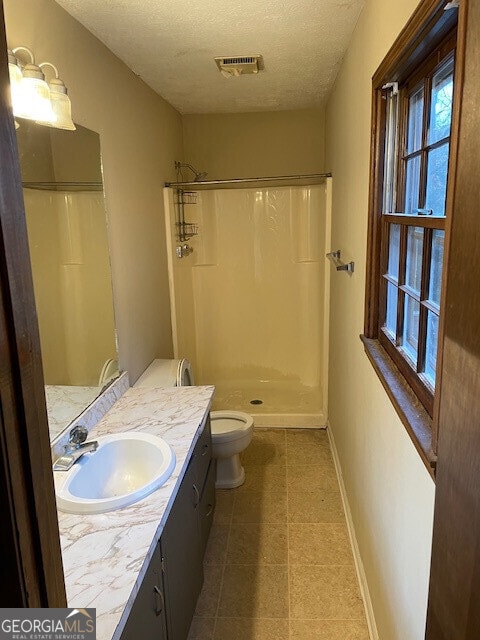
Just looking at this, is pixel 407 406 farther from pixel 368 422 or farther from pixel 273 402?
pixel 273 402

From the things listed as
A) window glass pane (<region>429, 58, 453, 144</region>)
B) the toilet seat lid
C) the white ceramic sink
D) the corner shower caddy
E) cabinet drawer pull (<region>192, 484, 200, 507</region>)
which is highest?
window glass pane (<region>429, 58, 453, 144</region>)

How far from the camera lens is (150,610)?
1.27m

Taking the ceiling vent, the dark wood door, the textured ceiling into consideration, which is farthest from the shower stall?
the dark wood door

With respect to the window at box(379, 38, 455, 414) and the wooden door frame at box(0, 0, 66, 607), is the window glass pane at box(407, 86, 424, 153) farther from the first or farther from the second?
the wooden door frame at box(0, 0, 66, 607)

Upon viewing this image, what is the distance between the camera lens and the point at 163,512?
1339mm

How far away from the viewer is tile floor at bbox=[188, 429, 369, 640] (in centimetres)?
188

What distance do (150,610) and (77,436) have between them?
0.67m

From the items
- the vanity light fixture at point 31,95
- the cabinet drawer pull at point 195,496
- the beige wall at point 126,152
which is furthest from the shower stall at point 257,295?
the vanity light fixture at point 31,95

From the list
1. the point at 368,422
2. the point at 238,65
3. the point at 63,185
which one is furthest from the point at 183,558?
the point at 238,65

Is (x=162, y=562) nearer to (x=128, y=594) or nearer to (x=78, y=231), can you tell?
(x=128, y=594)

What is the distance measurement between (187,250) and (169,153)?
0.75 metres

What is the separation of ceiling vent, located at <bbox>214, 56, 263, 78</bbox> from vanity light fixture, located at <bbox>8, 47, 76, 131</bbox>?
1.10 metres

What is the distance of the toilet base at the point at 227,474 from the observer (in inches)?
110

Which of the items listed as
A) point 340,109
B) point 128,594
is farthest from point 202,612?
point 340,109
